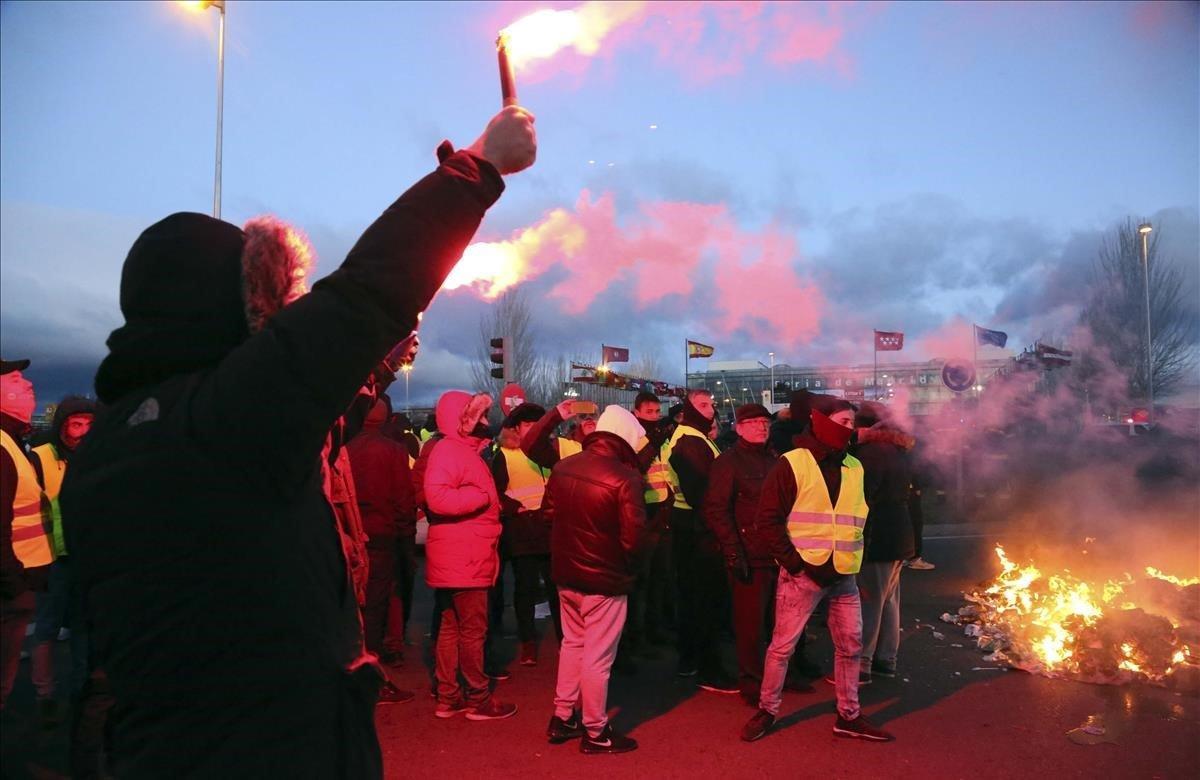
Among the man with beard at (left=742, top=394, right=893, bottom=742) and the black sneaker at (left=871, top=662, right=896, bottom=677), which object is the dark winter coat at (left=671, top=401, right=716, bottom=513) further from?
the black sneaker at (left=871, top=662, right=896, bottom=677)

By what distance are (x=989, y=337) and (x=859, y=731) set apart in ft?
42.9

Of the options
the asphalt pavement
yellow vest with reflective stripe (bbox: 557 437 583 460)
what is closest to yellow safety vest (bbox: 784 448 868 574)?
the asphalt pavement

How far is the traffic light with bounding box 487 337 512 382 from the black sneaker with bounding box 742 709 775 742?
7.84 meters

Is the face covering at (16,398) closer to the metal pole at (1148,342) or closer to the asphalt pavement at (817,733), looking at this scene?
the asphalt pavement at (817,733)

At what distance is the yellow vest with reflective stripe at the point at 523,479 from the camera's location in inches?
321

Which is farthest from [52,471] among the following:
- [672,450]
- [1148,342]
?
[1148,342]

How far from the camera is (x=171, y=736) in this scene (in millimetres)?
1399

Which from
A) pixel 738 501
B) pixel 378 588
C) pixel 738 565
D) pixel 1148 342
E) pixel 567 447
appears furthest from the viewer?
pixel 1148 342

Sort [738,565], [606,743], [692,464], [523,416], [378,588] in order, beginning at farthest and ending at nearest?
[523,416]
[692,464]
[378,588]
[738,565]
[606,743]

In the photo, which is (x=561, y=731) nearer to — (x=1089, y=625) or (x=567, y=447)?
(x=567, y=447)

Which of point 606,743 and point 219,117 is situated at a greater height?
point 219,117

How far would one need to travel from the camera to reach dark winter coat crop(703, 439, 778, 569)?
6.64 metres

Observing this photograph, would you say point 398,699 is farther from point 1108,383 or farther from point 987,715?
point 1108,383

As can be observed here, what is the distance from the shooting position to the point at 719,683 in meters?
6.97
